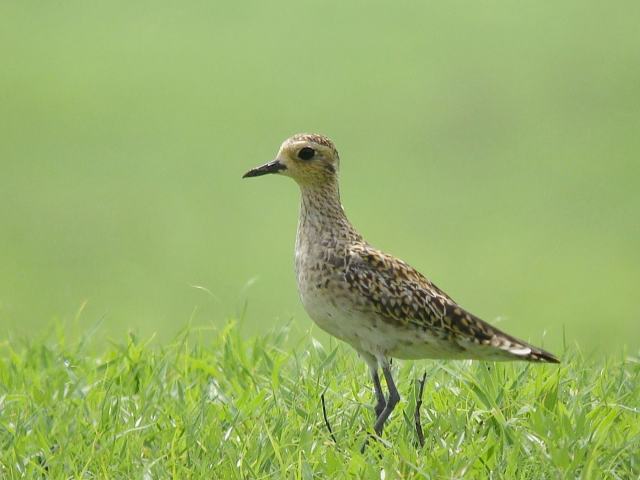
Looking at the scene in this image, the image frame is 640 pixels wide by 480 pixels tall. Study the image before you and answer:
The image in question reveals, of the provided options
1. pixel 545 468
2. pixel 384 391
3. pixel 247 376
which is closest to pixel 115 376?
pixel 247 376

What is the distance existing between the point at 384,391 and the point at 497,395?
2.65 ft

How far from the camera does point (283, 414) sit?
7.34 m

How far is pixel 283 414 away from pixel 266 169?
1259 mm

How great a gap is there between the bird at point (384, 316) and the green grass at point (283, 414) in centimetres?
22

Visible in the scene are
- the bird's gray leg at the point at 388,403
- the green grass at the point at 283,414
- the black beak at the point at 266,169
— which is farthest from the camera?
the black beak at the point at 266,169

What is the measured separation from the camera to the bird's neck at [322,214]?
7699 mm

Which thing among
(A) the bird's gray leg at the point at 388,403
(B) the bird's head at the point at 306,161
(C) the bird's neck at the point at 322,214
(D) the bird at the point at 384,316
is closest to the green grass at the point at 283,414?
(A) the bird's gray leg at the point at 388,403

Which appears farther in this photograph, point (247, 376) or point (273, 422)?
point (247, 376)

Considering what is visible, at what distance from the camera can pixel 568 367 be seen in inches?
310

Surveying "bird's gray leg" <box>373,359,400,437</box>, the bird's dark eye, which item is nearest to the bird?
"bird's gray leg" <box>373,359,400,437</box>

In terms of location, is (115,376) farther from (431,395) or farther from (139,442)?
(431,395)

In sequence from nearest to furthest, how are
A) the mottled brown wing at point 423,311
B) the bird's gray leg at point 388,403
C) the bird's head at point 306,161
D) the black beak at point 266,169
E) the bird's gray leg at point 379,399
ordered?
the bird's gray leg at point 388,403 → the mottled brown wing at point 423,311 → the bird's gray leg at point 379,399 → the black beak at point 266,169 → the bird's head at point 306,161

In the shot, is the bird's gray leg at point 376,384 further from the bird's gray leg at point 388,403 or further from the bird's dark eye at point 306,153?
the bird's dark eye at point 306,153

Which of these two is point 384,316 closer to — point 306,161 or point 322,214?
point 322,214
